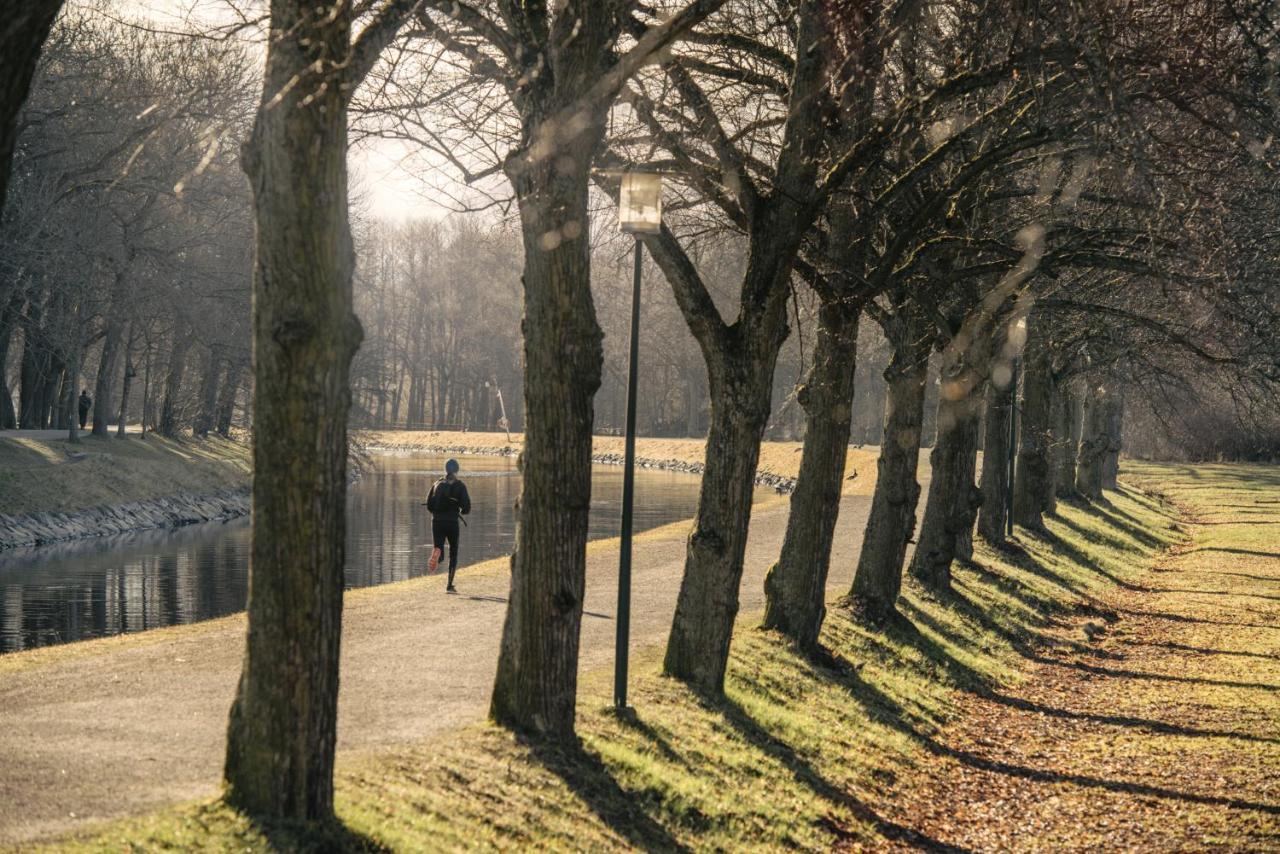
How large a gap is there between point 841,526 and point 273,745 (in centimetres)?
2483

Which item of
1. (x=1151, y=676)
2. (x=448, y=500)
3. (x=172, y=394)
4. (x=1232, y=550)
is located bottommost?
(x=1151, y=676)

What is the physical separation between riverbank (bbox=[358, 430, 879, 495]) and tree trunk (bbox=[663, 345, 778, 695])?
35.0 m

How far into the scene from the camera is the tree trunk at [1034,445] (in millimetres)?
28828

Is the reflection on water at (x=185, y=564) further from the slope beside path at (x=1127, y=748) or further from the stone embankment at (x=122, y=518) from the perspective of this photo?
the slope beside path at (x=1127, y=748)

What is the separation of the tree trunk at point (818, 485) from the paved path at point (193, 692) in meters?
1.55

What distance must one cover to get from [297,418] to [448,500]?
12.4m

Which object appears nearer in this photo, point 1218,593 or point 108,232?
point 1218,593

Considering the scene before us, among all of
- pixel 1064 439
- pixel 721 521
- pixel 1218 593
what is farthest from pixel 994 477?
pixel 721 521

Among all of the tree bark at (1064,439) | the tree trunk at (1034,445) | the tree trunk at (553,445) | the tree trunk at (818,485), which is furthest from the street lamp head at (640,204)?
the tree bark at (1064,439)

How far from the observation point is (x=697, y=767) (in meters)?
10.1

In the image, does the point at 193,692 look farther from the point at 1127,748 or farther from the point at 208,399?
the point at 208,399

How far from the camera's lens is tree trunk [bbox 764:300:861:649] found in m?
13.8

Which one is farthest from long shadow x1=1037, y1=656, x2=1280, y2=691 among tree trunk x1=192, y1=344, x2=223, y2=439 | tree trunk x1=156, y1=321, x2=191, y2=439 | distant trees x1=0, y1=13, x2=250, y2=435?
tree trunk x1=156, y1=321, x2=191, y2=439

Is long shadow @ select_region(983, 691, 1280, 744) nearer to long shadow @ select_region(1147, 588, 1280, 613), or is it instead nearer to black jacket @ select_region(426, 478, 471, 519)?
black jacket @ select_region(426, 478, 471, 519)
